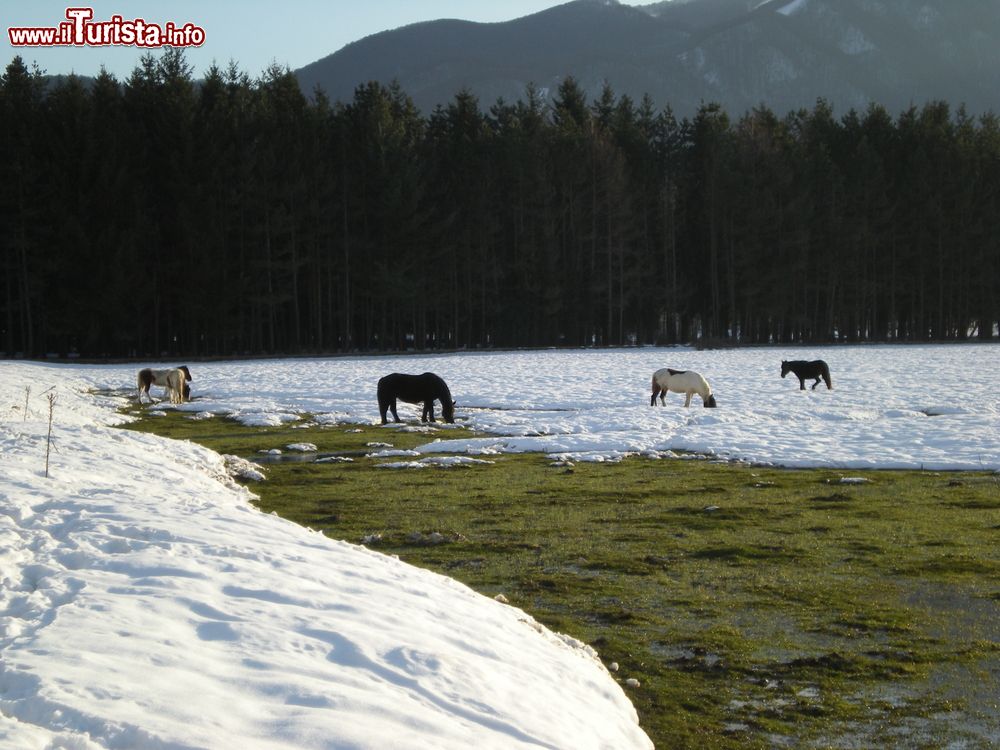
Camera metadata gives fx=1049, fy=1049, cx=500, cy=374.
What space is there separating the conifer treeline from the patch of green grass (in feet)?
153

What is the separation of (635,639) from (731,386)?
2746cm

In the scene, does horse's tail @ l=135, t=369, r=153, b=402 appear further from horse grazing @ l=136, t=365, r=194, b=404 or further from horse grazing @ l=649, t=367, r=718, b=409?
horse grazing @ l=649, t=367, r=718, b=409

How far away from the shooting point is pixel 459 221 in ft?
239

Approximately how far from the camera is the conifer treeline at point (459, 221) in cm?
5997

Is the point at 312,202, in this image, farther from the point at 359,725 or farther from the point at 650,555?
the point at 359,725

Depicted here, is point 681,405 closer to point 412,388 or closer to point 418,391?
point 418,391

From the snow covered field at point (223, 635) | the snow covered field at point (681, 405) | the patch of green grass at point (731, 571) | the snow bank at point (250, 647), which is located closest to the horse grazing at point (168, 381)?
the snow covered field at point (681, 405)

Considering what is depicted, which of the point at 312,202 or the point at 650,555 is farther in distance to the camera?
the point at 312,202

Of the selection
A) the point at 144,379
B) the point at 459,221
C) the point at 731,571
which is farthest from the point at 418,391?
the point at 459,221

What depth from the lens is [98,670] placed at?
5.26 metres

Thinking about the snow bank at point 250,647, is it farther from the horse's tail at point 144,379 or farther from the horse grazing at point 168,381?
the horse's tail at point 144,379

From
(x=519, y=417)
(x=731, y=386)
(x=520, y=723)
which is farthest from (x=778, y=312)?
(x=520, y=723)

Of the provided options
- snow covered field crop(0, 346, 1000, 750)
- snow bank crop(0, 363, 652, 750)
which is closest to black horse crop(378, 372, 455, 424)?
snow covered field crop(0, 346, 1000, 750)

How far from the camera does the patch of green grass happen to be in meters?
6.88
